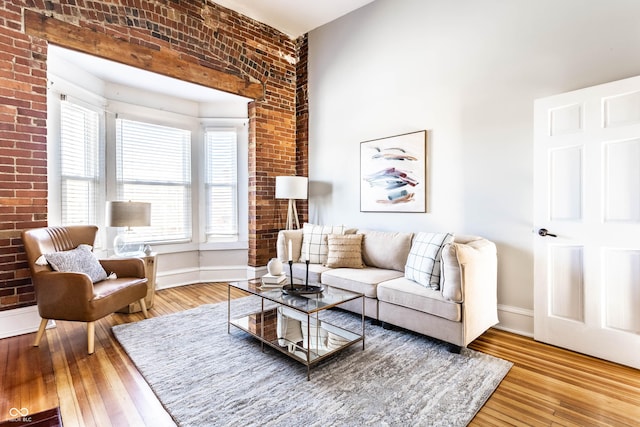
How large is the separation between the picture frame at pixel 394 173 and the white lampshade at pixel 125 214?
2.54 meters

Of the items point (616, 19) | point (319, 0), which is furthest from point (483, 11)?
point (319, 0)

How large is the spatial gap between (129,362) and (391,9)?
4322mm

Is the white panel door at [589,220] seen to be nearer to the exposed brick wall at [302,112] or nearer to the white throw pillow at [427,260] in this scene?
the white throw pillow at [427,260]

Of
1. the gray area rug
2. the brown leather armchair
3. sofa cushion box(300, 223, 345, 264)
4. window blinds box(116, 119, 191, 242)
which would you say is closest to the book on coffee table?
the gray area rug

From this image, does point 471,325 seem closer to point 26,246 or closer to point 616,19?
point 616,19

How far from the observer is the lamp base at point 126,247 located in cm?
340

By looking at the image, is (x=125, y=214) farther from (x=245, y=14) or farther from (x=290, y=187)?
(x=245, y=14)

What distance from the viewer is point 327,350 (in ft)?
7.16

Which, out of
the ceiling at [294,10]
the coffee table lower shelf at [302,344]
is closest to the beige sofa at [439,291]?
the coffee table lower shelf at [302,344]

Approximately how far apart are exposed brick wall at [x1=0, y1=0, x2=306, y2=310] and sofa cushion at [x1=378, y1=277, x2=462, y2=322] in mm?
2237

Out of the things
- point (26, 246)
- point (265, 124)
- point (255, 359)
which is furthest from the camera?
point (265, 124)

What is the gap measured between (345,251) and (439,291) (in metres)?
1.15

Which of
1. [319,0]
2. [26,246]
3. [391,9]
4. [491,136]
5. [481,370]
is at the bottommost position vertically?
[481,370]

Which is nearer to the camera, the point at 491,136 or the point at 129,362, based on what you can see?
the point at 129,362
